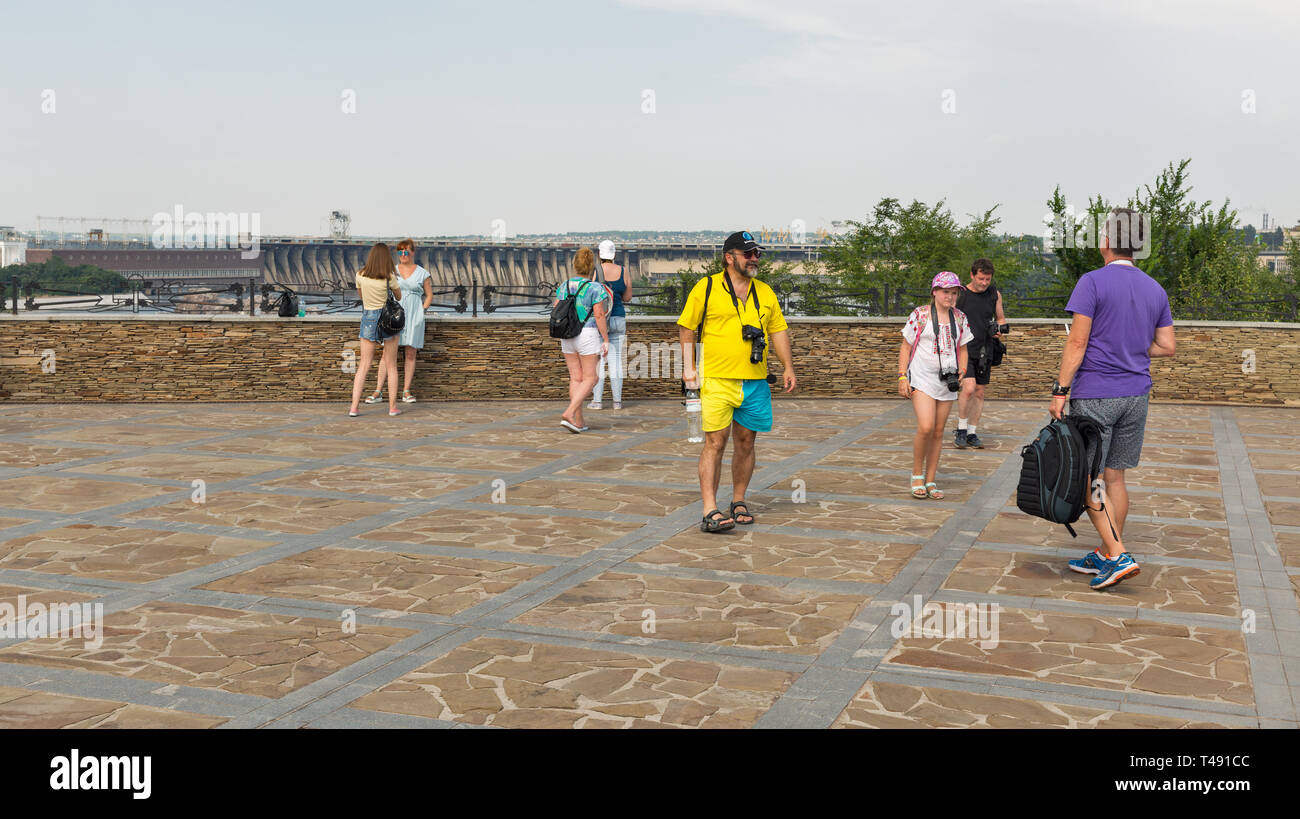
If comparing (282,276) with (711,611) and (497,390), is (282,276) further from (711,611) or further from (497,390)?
(711,611)

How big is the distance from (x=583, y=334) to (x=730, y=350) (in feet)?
15.1

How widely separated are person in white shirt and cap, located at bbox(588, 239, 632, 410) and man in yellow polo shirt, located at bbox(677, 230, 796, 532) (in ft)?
15.4

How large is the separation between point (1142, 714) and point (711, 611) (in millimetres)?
2040

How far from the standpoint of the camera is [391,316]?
41.3 feet

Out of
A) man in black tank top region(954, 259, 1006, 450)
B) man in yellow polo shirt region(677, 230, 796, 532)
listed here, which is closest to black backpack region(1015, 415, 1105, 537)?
man in yellow polo shirt region(677, 230, 796, 532)

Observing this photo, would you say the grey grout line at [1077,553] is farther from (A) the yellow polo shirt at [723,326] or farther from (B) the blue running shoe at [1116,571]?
(A) the yellow polo shirt at [723,326]

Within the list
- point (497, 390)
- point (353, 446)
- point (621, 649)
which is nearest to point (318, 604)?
point (621, 649)

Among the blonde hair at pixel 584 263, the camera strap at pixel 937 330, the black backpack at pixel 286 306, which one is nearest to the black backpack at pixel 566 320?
the blonde hair at pixel 584 263

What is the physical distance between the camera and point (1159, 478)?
9516mm

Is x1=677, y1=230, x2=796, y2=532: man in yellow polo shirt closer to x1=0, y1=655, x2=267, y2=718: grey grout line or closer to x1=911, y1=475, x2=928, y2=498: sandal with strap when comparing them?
x1=911, y1=475, x2=928, y2=498: sandal with strap

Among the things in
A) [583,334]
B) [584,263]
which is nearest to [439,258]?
[584,263]

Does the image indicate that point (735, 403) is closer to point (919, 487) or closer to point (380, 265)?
point (919, 487)

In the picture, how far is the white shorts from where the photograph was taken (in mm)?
11789

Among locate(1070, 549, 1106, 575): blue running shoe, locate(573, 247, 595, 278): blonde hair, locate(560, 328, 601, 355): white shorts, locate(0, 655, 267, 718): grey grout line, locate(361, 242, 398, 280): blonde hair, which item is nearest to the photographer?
locate(0, 655, 267, 718): grey grout line
